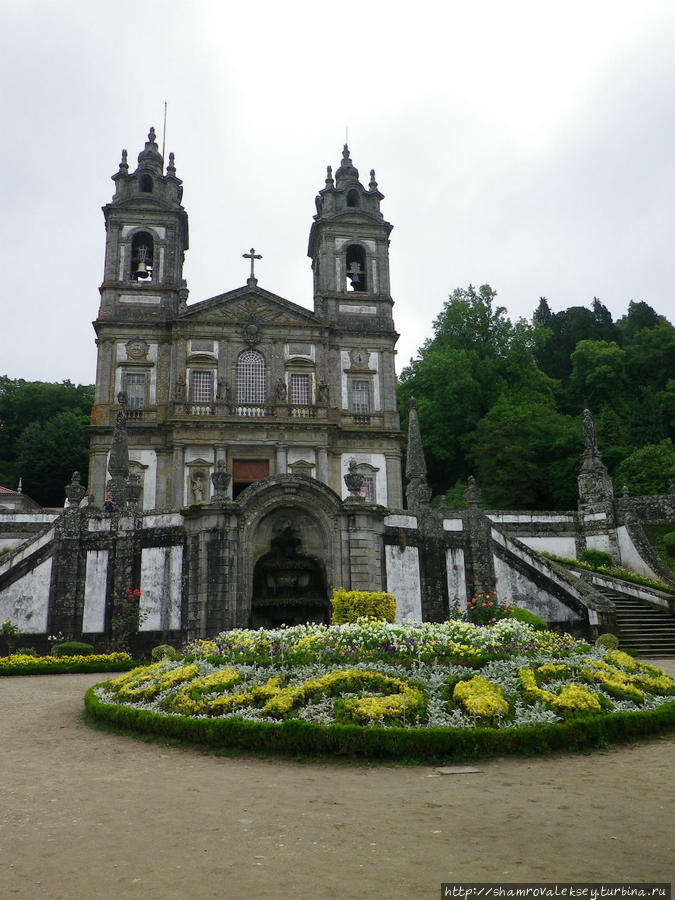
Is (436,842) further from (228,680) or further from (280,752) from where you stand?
(228,680)

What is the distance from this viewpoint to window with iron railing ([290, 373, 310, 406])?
113 feet

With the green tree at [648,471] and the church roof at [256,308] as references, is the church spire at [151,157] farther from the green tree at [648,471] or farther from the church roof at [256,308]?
the green tree at [648,471]

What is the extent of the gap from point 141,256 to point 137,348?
18.1 feet

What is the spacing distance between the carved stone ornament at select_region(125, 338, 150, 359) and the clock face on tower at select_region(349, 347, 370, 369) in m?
10.3

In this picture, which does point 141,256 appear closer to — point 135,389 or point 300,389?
point 135,389

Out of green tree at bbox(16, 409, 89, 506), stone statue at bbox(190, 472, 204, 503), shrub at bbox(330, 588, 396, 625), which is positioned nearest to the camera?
shrub at bbox(330, 588, 396, 625)

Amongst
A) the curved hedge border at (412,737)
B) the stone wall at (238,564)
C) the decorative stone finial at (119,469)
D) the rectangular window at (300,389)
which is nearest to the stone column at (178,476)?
the rectangular window at (300,389)

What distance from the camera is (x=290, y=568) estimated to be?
60.6 feet

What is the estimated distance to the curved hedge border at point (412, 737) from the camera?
7.64 meters

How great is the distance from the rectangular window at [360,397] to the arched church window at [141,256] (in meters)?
12.5

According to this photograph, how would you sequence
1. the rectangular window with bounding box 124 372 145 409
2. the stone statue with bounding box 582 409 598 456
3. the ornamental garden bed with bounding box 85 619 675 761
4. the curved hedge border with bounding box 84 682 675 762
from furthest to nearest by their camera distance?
the rectangular window with bounding box 124 372 145 409 → the stone statue with bounding box 582 409 598 456 → the ornamental garden bed with bounding box 85 619 675 761 → the curved hedge border with bounding box 84 682 675 762

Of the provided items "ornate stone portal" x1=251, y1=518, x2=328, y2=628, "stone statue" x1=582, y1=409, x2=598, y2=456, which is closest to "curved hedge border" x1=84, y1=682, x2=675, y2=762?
"ornate stone portal" x1=251, y1=518, x2=328, y2=628

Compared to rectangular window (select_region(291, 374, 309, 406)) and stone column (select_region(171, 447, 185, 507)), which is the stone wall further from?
rectangular window (select_region(291, 374, 309, 406))

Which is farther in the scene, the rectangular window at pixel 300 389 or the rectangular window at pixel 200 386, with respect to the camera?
the rectangular window at pixel 300 389
